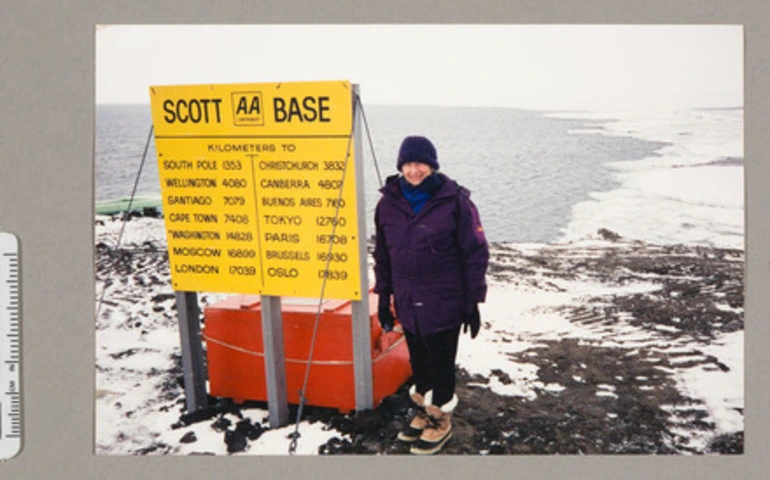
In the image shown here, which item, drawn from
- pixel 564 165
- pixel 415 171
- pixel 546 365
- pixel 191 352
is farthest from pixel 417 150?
pixel 191 352

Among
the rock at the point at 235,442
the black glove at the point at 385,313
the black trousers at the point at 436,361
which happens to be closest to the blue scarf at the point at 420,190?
the black glove at the point at 385,313

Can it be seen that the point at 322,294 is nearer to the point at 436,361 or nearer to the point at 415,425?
the point at 436,361

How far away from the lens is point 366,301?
3479mm

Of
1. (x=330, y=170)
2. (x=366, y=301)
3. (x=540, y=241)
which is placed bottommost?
(x=366, y=301)

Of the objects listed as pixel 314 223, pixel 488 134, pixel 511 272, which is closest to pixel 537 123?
pixel 488 134

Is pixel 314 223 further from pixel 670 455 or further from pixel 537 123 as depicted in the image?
pixel 670 455

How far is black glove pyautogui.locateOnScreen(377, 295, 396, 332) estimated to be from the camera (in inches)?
138

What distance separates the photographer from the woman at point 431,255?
3.23 meters

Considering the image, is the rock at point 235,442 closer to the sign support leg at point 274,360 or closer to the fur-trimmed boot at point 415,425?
the sign support leg at point 274,360

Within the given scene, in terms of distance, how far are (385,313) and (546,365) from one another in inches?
42.0

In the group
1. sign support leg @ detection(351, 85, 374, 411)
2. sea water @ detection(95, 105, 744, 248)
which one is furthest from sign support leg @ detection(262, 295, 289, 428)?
sea water @ detection(95, 105, 744, 248)

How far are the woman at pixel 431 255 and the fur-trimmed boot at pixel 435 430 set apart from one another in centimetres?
3

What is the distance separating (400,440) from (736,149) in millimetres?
2234

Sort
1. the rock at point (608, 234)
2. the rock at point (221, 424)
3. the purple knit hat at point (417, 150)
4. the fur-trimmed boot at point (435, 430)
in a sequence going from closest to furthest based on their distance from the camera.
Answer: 1. the purple knit hat at point (417, 150)
2. the fur-trimmed boot at point (435, 430)
3. the rock at point (221, 424)
4. the rock at point (608, 234)
